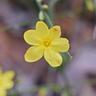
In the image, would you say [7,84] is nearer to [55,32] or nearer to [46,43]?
[46,43]

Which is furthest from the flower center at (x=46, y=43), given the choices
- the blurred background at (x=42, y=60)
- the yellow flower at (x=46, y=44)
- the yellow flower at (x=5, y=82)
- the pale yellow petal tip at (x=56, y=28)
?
the blurred background at (x=42, y=60)

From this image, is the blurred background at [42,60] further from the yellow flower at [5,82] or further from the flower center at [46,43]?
the flower center at [46,43]

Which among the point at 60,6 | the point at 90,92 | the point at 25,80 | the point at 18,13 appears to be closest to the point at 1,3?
the point at 18,13

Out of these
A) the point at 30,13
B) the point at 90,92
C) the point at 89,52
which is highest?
the point at 30,13

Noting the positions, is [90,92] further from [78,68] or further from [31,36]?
[31,36]

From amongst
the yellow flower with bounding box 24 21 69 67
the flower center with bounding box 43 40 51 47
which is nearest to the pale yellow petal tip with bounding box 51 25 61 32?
the yellow flower with bounding box 24 21 69 67

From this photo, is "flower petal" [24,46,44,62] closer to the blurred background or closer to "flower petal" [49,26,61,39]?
"flower petal" [49,26,61,39]

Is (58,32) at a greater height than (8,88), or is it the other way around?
(58,32)
